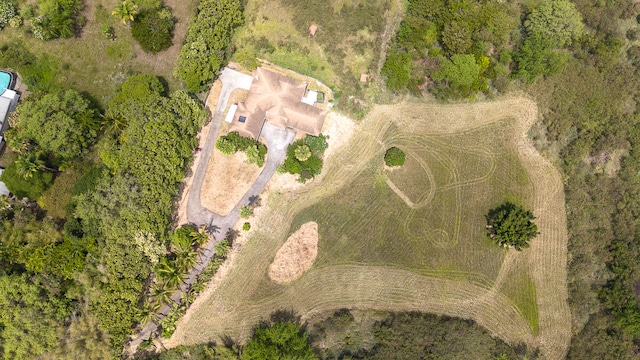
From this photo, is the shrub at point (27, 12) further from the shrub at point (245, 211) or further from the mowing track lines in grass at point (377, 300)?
the mowing track lines in grass at point (377, 300)

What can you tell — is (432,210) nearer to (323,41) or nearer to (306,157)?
(306,157)

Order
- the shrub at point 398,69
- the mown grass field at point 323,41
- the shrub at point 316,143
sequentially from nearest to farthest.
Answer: the shrub at point 316,143
the shrub at point 398,69
the mown grass field at point 323,41

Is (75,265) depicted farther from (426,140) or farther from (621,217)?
Answer: (621,217)

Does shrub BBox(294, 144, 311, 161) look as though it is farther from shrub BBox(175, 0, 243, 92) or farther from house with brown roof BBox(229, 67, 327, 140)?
shrub BBox(175, 0, 243, 92)

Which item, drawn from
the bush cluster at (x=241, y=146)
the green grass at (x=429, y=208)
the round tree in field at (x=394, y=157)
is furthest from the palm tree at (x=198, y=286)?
the round tree in field at (x=394, y=157)

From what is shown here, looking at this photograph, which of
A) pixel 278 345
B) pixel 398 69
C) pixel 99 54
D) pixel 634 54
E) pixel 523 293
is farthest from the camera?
pixel 634 54

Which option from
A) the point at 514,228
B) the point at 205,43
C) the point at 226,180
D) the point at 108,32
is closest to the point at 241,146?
the point at 226,180

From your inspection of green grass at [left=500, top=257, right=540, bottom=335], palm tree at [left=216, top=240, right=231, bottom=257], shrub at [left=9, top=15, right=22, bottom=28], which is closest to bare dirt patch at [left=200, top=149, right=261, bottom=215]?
palm tree at [left=216, top=240, right=231, bottom=257]
